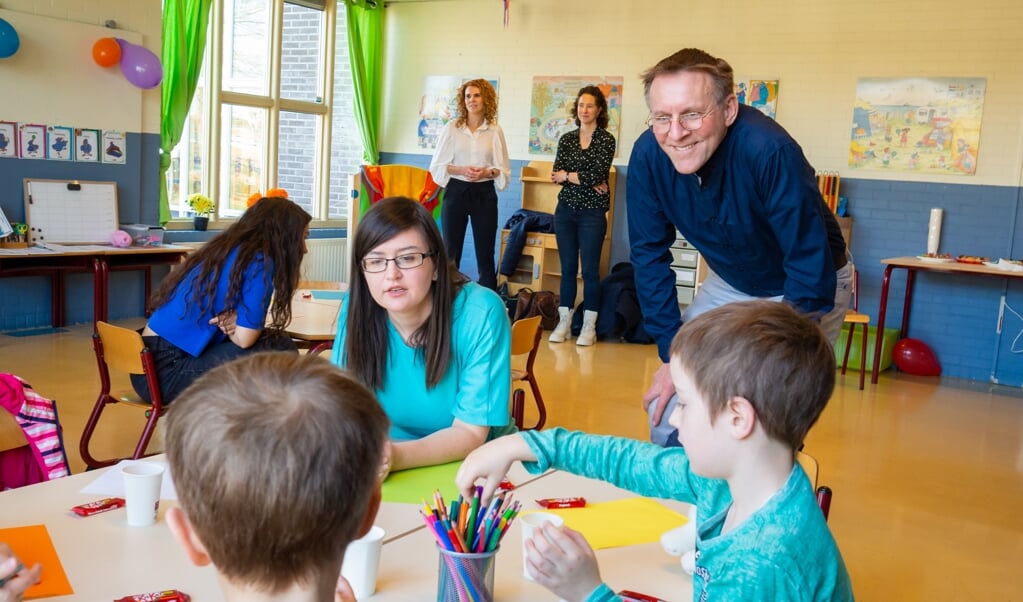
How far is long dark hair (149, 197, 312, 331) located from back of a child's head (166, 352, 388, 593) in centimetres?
262

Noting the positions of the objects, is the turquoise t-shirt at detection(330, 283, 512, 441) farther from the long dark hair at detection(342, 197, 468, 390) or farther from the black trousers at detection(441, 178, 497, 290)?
the black trousers at detection(441, 178, 497, 290)

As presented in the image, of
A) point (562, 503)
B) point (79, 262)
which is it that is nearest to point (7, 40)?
point (79, 262)

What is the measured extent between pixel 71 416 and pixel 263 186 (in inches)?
183

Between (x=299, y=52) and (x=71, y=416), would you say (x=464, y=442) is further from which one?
(x=299, y=52)

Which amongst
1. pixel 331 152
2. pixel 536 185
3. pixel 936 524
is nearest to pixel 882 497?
pixel 936 524

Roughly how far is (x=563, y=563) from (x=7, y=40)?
20.5 feet

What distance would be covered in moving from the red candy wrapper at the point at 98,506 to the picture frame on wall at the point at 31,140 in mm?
5683

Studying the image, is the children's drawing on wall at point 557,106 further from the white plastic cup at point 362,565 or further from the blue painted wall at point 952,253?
the white plastic cup at point 362,565

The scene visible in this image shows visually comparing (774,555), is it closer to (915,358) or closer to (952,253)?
(915,358)

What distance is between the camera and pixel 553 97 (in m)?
8.74

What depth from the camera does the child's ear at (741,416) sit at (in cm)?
129

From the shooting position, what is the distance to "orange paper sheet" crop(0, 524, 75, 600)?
4.27 feet

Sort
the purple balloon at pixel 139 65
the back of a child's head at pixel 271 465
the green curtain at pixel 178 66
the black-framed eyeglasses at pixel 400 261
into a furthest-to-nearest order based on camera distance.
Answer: the green curtain at pixel 178 66
the purple balloon at pixel 139 65
the black-framed eyeglasses at pixel 400 261
the back of a child's head at pixel 271 465

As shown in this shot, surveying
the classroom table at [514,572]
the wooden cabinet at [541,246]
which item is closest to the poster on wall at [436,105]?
the wooden cabinet at [541,246]
